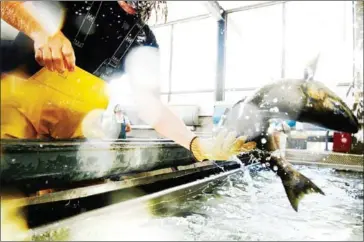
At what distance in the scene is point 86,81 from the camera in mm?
2252

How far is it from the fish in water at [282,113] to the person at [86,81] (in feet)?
0.51

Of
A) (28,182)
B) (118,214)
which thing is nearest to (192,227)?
(118,214)

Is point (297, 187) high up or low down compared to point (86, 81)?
down

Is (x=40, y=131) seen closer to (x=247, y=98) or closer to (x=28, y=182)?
(x=28, y=182)

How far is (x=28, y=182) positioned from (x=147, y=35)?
1377 millimetres

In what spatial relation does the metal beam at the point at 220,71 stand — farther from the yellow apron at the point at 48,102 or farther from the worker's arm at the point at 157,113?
the worker's arm at the point at 157,113

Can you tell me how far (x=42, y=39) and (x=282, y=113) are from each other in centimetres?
191

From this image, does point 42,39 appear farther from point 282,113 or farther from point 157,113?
point 282,113

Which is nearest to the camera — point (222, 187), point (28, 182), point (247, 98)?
point (28, 182)

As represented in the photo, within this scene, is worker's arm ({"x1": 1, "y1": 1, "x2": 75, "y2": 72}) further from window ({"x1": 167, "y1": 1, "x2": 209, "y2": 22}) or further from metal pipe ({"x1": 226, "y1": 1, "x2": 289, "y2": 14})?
metal pipe ({"x1": 226, "y1": 1, "x2": 289, "y2": 14})

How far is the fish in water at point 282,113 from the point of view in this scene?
227cm

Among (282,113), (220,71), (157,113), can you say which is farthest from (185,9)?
(157,113)

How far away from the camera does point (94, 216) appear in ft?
5.04

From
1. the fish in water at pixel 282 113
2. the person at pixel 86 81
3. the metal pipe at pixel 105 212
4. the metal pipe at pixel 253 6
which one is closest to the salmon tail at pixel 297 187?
the fish in water at pixel 282 113
